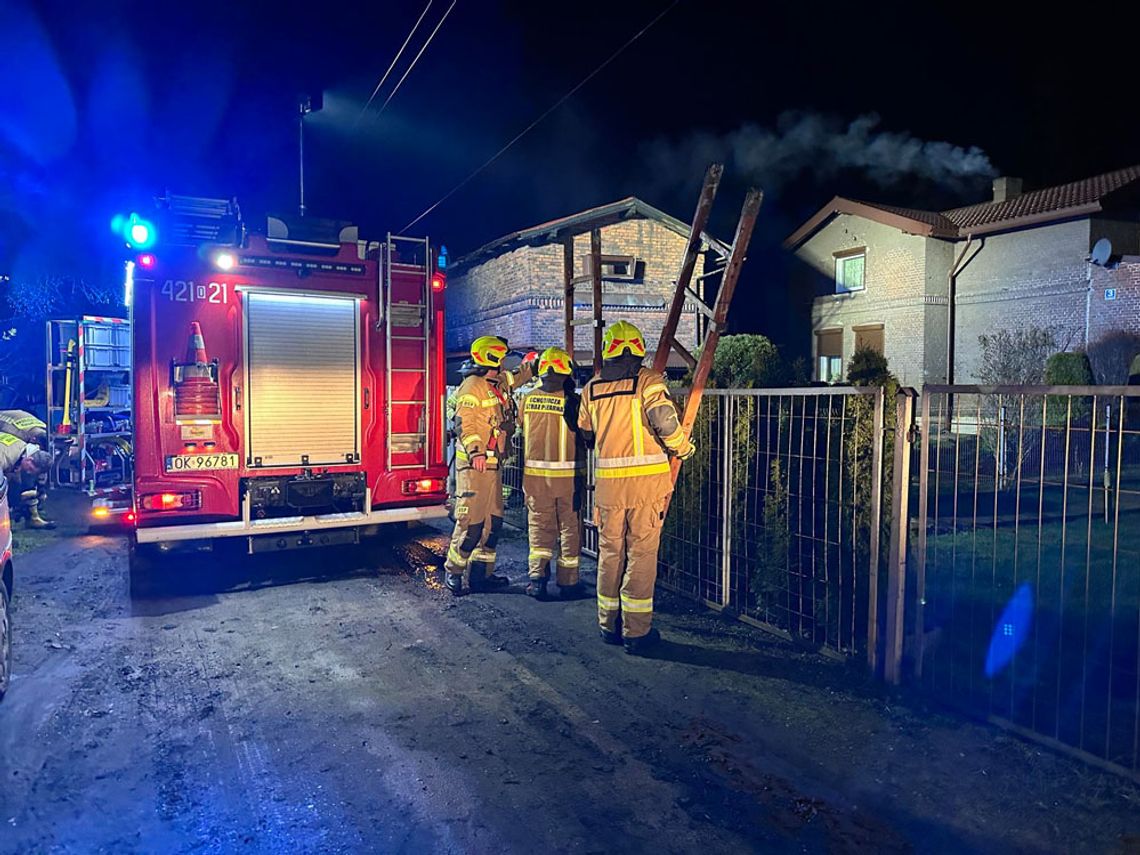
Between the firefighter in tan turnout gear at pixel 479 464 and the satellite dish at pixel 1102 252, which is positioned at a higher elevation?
the satellite dish at pixel 1102 252

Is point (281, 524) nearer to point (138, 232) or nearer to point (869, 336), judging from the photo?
point (138, 232)

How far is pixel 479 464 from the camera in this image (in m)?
6.95

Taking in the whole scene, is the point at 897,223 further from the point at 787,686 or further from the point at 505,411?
the point at 787,686

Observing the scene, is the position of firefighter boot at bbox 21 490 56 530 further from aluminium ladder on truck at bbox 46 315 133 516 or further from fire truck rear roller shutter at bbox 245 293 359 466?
fire truck rear roller shutter at bbox 245 293 359 466

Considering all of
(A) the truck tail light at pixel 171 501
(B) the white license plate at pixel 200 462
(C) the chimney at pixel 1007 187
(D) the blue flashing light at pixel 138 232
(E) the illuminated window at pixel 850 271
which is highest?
(C) the chimney at pixel 1007 187

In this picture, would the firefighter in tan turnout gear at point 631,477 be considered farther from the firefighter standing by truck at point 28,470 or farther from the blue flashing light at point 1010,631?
the firefighter standing by truck at point 28,470

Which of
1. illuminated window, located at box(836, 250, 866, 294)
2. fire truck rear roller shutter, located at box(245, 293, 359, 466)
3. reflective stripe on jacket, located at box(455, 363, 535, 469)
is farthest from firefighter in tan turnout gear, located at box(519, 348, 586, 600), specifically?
illuminated window, located at box(836, 250, 866, 294)

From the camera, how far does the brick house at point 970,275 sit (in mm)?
20922

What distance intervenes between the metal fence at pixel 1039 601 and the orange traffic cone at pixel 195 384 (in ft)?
18.7

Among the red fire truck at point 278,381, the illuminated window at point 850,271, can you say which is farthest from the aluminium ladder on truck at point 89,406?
the illuminated window at point 850,271

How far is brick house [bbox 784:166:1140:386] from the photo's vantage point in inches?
824

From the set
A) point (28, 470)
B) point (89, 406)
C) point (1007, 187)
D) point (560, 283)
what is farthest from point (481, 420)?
Result: point (1007, 187)

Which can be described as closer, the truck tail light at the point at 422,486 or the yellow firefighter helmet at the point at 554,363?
the yellow firefighter helmet at the point at 554,363

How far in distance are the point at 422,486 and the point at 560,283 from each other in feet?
42.1
